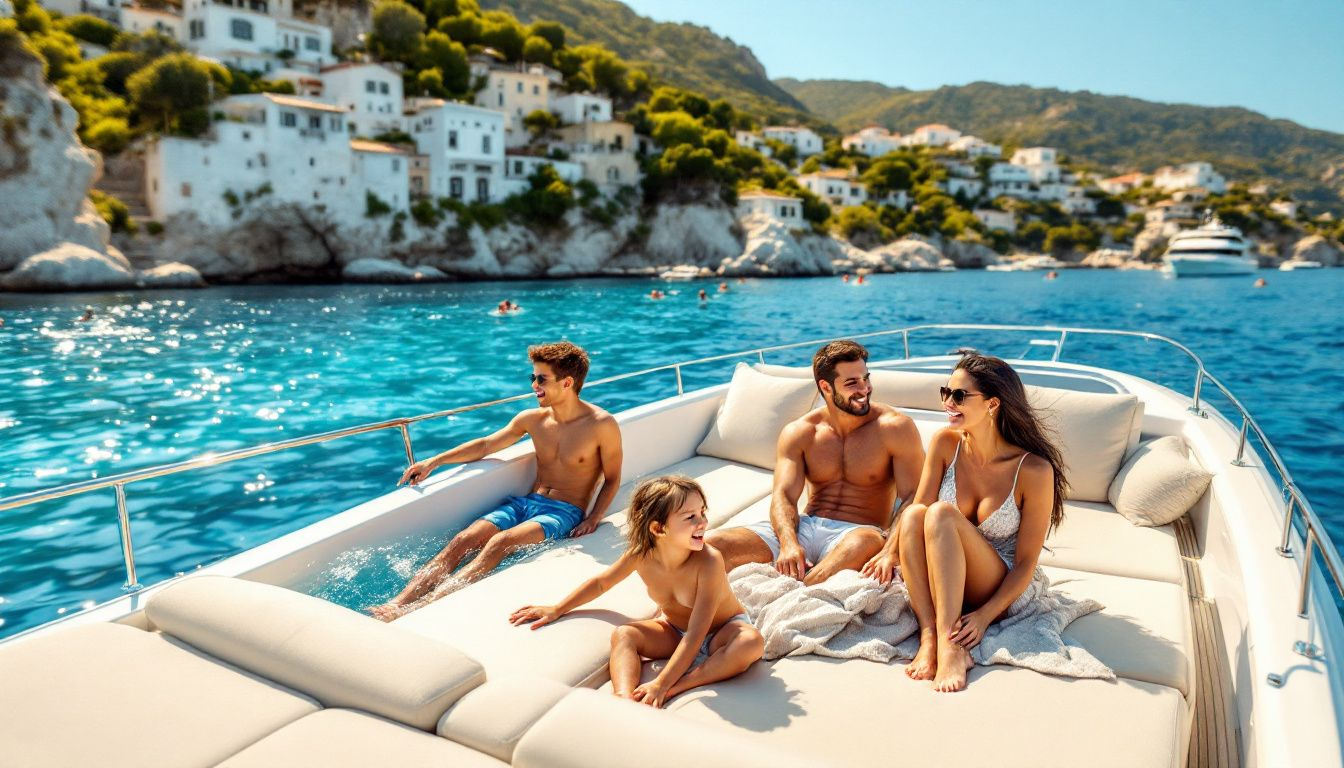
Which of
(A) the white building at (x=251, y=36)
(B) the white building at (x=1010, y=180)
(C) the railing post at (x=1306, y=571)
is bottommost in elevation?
(C) the railing post at (x=1306, y=571)

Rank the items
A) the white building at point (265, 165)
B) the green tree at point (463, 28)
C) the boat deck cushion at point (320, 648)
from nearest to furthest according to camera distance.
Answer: the boat deck cushion at point (320, 648)
the white building at point (265, 165)
the green tree at point (463, 28)

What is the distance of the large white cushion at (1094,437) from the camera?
3865 millimetres

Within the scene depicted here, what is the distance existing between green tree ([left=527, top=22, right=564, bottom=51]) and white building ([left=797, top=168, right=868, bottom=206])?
83.7 ft

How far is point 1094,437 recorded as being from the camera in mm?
3900

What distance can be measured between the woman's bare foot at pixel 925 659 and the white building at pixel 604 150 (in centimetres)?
5205

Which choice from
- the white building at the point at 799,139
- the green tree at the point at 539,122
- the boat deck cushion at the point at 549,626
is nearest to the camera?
the boat deck cushion at the point at 549,626

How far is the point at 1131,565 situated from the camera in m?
3.08

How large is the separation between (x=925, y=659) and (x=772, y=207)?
55.6 metres

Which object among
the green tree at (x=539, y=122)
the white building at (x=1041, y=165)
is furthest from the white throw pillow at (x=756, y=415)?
the white building at (x=1041, y=165)

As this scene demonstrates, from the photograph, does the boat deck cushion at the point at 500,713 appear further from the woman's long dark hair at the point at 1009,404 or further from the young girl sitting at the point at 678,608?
the woman's long dark hair at the point at 1009,404

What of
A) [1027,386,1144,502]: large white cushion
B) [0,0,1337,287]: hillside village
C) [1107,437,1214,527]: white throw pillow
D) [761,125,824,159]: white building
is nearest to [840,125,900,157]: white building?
[761,125,824,159]: white building

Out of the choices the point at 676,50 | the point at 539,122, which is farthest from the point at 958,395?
the point at 676,50

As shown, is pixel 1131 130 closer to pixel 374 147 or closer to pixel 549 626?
pixel 374 147

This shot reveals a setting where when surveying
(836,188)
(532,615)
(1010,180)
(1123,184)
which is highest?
(1123,184)
